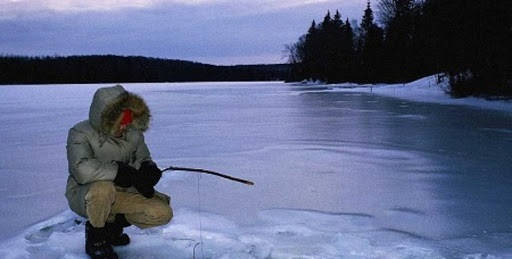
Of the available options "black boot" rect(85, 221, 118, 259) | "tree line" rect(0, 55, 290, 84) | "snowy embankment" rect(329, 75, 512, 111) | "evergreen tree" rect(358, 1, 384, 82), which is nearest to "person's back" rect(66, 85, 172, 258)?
"black boot" rect(85, 221, 118, 259)

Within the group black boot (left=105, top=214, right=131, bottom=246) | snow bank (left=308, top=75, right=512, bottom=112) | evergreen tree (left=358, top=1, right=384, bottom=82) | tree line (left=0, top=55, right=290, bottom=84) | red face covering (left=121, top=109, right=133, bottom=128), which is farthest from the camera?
tree line (left=0, top=55, right=290, bottom=84)

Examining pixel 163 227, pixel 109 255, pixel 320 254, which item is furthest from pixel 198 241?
pixel 320 254

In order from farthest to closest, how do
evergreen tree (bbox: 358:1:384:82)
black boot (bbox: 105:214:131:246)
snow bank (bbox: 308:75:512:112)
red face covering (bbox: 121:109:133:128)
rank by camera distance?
1. evergreen tree (bbox: 358:1:384:82)
2. snow bank (bbox: 308:75:512:112)
3. black boot (bbox: 105:214:131:246)
4. red face covering (bbox: 121:109:133:128)

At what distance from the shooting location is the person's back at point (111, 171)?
2781 mm

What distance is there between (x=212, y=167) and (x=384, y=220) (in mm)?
2907

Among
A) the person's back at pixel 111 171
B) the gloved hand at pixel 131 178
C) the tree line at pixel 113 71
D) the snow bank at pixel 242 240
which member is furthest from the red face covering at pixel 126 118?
the tree line at pixel 113 71

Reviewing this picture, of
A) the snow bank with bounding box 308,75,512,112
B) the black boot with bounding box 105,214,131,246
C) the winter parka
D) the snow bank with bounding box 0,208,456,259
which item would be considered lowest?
the snow bank with bounding box 0,208,456,259

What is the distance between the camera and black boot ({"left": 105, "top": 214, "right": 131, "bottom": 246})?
3.19 metres

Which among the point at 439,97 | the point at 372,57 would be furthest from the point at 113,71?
the point at 439,97

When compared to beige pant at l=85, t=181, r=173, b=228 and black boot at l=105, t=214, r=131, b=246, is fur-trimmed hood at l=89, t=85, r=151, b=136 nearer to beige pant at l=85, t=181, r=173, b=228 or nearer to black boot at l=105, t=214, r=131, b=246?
beige pant at l=85, t=181, r=173, b=228

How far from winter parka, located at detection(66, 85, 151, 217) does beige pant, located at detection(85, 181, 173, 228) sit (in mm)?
85

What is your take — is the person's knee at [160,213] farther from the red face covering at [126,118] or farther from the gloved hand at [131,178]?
the red face covering at [126,118]

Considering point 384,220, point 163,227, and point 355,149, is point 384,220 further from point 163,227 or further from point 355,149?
point 355,149

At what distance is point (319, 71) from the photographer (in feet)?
236
